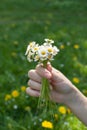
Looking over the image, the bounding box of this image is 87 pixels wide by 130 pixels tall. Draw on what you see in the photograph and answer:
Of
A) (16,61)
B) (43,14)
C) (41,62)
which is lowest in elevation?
(41,62)

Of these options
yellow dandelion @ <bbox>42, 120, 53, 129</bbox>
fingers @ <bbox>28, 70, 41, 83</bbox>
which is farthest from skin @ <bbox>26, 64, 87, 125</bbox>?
yellow dandelion @ <bbox>42, 120, 53, 129</bbox>

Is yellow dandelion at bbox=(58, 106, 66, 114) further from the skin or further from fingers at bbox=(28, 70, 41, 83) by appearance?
fingers at bbox=(28, 70, 41, 83)

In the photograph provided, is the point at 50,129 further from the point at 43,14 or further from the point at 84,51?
the point at 43,14

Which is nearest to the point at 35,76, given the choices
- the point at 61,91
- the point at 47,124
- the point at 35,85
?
the point at 35,85

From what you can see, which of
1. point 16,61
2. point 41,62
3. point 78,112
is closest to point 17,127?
point 78,112

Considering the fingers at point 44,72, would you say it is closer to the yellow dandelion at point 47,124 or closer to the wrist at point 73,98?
the wrist at point 73,98

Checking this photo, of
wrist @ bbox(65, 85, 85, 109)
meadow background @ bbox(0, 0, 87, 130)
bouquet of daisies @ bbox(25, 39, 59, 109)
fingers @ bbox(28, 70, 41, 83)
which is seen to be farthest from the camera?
meadow background @ bbox(0, 0, 87, 130)
